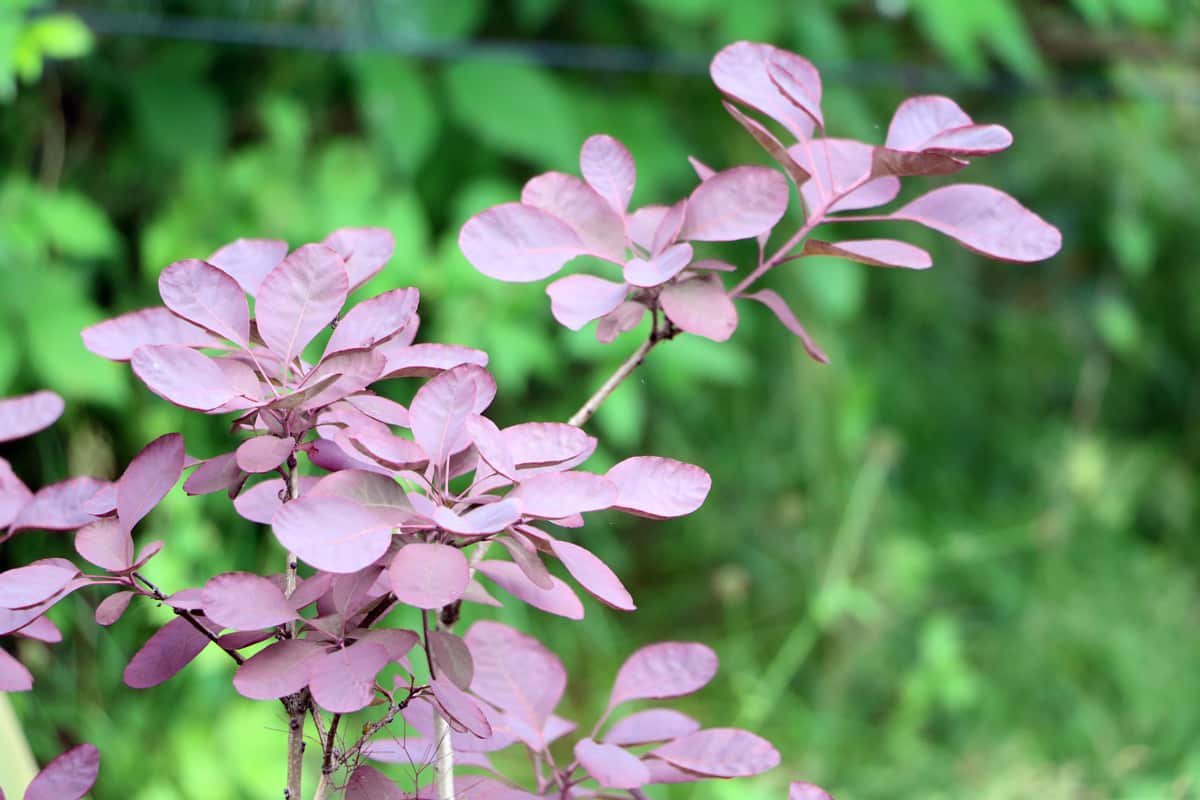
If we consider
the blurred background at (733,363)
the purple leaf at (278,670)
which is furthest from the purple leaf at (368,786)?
the blurred background at (733,363)

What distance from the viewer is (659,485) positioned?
40 centimetres

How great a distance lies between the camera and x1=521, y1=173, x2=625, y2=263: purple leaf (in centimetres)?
46

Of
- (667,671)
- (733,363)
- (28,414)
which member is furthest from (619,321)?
(733,363)

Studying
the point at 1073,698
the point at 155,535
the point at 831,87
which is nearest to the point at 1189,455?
the point at 1073,698

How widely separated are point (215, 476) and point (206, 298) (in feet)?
0.20

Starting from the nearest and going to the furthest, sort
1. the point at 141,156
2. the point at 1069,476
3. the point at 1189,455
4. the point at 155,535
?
1. the point at 155,535
2. the point at 141,156
3. the point at 1069,476
4. the point at 1189,455

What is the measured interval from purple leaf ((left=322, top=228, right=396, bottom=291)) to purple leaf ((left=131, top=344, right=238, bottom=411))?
9 centimetres

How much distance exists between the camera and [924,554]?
187 cm

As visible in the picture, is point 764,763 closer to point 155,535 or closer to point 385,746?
point 385,746

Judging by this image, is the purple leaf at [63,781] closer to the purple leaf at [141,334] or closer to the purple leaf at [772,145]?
the purple leaf at [141,334]

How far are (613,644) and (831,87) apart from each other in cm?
97

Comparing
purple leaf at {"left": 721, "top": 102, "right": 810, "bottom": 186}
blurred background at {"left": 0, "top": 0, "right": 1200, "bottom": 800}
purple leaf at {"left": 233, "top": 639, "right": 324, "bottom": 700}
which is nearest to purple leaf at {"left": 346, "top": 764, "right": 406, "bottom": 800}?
purple leaf at {"left": 233, "top": 639, "right": 324, "bottom": 700}

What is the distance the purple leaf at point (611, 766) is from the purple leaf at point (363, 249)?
20 cm

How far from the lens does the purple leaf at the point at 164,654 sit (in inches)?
16.4
